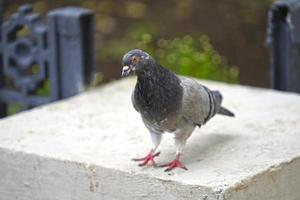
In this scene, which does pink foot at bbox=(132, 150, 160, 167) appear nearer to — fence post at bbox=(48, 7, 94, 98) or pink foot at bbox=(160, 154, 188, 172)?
pink foot at bbox=(160, 154, 188, 172)

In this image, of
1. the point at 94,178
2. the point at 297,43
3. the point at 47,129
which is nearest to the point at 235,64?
the point at 297,43

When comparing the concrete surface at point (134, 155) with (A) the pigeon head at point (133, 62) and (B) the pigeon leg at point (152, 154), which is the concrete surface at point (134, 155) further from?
(A) the pigeon head at point (133, 62)

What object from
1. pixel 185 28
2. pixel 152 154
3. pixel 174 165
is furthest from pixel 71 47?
pixel 185 28

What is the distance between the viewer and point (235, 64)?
29.8 feet

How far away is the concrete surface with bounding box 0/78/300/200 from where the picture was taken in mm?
4309

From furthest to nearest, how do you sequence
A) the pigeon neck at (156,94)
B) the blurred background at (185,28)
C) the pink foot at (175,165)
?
the blurred background at (185,28)
the pink foot at (175,165)
the pigeon neck at (156,94)

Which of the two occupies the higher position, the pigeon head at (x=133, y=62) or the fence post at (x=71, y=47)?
the pigeon head at (x=133, y=62)

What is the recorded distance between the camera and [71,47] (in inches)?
238

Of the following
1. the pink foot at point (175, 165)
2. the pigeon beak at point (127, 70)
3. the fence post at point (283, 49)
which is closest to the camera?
the pigeon beak at point (127, 70)

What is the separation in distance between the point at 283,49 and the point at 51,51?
1634 mm

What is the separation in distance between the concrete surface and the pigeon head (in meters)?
0.57

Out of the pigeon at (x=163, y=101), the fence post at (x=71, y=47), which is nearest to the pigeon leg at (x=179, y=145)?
the pigeon at (x=163, y=101)

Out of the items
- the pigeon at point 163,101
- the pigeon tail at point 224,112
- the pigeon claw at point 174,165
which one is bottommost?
the pigeon claw at point 174,165

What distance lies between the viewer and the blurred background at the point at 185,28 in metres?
9.07
